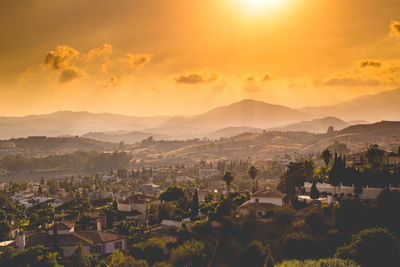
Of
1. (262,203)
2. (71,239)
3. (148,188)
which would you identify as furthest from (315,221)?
(148,188)

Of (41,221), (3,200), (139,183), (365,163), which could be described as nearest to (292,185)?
(365,163)

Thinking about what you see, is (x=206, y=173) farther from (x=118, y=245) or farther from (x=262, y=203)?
(x=118, y=245)

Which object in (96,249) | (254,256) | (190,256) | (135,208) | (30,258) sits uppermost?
(135,208)

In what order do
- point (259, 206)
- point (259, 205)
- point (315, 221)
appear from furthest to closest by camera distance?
1. point (259, 205)
2. point (259, 206)
3. point (315, 221)

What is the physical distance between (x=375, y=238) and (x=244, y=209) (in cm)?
2184

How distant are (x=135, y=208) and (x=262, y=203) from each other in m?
25.1

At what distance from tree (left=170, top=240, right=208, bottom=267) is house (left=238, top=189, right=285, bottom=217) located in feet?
38.6

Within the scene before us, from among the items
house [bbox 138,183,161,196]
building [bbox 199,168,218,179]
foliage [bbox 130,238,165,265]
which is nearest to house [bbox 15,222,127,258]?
foliage [bbox 130,238,165,265]

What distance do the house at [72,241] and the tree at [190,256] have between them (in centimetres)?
853

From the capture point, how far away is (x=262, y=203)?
190ft

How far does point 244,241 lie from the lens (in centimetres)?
4647

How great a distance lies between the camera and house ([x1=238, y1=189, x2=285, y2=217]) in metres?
54.7

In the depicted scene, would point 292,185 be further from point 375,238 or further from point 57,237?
point 57,237

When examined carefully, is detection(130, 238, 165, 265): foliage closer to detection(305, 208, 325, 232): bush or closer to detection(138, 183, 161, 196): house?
detection(305, 208, 325, 232): bush
